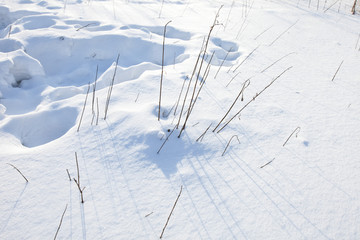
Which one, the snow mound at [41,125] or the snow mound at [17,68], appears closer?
the snow mound at [41,125]

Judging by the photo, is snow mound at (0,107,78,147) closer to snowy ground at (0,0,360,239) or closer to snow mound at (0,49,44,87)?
snowy ground at (0,0,360,239)

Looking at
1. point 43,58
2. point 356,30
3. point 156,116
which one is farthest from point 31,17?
point 356,30

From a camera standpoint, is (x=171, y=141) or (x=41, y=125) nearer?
(x=171, y=141)

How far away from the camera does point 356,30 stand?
2852mm

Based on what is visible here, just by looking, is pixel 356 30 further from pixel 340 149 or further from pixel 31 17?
pixel 31 17

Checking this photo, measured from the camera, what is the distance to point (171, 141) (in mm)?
1123

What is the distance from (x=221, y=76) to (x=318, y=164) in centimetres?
93

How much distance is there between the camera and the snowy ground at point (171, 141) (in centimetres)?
81

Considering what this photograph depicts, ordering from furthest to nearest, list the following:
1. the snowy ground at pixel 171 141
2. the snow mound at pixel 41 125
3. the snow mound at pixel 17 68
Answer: the snow mound at pixel 17 68
the snow mound at pixel 41 125
the snowy ground at pixel 171 141

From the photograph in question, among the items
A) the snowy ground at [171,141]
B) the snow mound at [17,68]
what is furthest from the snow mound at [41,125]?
the snow mound at [17,68]

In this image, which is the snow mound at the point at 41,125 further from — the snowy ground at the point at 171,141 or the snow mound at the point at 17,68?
the snow mound at the point at 17,68

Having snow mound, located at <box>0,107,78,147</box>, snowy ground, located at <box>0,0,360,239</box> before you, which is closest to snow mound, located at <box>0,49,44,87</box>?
snowy ground, located at <box>0,0,360,239</box>

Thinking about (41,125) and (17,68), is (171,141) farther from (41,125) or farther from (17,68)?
(17,68)

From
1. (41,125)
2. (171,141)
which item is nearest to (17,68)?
(41,125)
